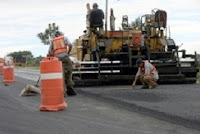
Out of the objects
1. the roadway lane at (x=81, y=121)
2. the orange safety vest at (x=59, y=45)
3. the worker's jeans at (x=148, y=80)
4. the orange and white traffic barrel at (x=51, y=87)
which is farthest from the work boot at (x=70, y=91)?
the orange and white traffic barrel at (x=51, y=87)

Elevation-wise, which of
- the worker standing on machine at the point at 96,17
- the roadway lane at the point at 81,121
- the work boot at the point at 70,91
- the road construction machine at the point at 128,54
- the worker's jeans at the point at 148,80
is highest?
the worker standing on machine at the point at 96,17

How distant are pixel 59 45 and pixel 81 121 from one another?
4.29 metres

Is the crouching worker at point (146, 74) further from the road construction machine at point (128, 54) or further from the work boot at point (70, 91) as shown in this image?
the work boot at point (70, 91)

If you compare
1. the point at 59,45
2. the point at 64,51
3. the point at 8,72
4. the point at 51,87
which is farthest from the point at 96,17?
the point at 51,87

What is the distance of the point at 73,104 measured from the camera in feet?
33.9

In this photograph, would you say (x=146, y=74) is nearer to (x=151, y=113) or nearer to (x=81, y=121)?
(x=151, y=113)

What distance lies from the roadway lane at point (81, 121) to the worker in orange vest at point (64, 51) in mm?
2007

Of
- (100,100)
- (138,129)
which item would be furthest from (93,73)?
(138,129)

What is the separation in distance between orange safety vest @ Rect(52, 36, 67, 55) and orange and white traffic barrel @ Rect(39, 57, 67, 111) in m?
2.18

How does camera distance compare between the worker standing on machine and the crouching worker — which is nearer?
the crouching worker

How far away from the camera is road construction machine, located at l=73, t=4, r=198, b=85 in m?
15.2

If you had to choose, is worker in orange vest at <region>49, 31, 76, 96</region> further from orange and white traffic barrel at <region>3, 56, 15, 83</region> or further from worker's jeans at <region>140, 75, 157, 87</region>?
orange and white traffic barrel at <region>3, 56, 15, 83</region>

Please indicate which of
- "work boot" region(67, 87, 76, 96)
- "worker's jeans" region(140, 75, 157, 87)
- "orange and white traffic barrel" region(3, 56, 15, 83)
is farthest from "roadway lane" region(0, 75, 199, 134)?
"orange and white traffic barrel" region(3, 56, 15, 83)

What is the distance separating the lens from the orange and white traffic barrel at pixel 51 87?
908 cm
